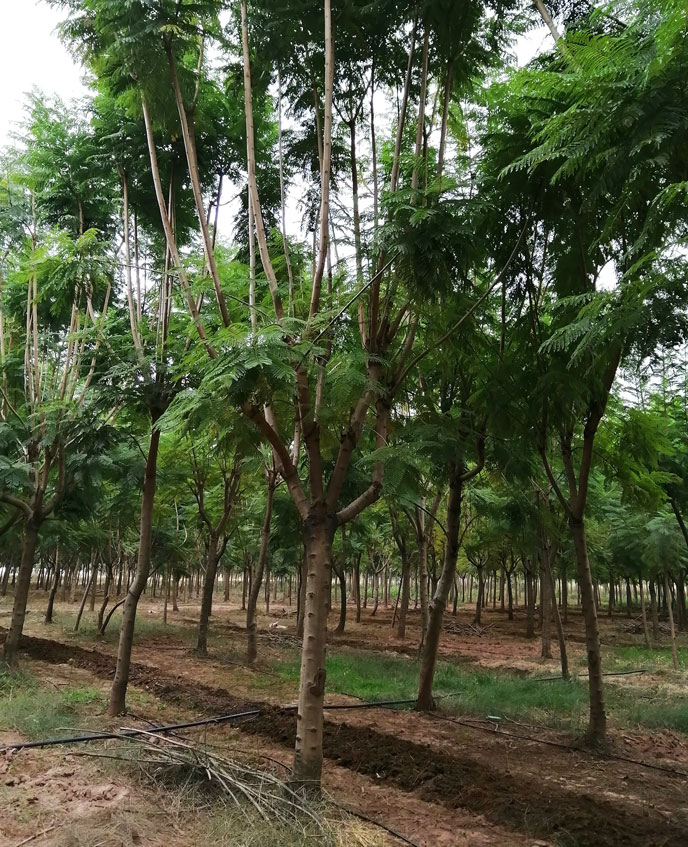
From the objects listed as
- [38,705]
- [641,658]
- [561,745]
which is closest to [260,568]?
[38,705]

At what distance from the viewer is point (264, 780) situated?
5047mm

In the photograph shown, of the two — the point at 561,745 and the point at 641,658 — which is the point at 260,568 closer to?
the point at 561,745

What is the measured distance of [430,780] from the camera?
5891 mm

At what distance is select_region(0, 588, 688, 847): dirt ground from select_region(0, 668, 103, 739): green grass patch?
88 centimetres

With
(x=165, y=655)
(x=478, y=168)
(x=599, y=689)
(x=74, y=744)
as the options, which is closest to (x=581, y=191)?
(x=478, y=168)

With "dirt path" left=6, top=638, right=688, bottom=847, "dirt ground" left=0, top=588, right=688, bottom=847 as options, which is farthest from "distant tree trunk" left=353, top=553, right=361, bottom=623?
"dirt path" left=6, top=638, right=688, bottom=847

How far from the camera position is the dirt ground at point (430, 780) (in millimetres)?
4688

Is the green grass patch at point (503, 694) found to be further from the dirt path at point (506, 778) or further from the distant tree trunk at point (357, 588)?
the distant tree trunk at point (357, 588)

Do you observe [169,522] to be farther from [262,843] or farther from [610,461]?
[262,843]

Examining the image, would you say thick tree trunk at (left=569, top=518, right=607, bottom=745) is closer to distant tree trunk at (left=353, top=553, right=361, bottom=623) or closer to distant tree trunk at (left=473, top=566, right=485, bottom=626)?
distant tree trunk at (left=473, top=566, right=485, bottom=626)

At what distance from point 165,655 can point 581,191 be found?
13635mm

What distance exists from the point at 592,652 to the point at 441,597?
227 centimetres

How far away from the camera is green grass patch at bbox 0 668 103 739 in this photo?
695cm

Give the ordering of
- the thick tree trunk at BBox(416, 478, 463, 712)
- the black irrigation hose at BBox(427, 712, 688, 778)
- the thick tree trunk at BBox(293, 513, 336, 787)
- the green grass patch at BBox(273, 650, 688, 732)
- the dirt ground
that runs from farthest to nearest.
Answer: the green grass patch at BBox(273, 650, 688, 732) < the thick tree trunk at BBox(416, 478, 463, 712) < the black irrigation hose at BBox(427, 712, 688, 778) < the thick tree trunk at BBox(293, 513, 336, 787) < the dirt ground
